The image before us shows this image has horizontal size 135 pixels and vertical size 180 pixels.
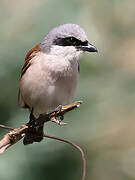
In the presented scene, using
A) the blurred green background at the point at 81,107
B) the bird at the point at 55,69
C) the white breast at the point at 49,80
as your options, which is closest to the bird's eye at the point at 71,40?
the bird at the point at 55,69

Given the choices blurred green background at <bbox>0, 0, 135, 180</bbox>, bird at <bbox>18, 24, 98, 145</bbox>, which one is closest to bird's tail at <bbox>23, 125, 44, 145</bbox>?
bird at <bbox>18, 24, 98, 145</bbox>

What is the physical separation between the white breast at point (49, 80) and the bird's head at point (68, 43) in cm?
5

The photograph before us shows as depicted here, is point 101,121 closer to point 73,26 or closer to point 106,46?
point 106,46

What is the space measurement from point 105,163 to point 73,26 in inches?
62.4

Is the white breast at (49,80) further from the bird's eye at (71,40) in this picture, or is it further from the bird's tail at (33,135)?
the bird's tail at (33,135)

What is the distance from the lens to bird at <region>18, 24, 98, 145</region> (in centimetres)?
442

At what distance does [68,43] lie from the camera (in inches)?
176

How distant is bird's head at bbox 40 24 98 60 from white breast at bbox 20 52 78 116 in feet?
0.17

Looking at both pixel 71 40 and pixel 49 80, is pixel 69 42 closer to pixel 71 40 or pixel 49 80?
pixel 71 40

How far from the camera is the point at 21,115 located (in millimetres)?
5441

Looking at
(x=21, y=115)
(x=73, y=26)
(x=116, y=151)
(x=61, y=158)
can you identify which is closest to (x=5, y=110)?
(x=21, y=115)

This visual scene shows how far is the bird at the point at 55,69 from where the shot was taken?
14.5 feet

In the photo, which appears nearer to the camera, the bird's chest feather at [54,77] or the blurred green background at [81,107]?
the bird's chest feather at [54,77]

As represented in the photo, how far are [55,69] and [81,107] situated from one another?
118 cm
